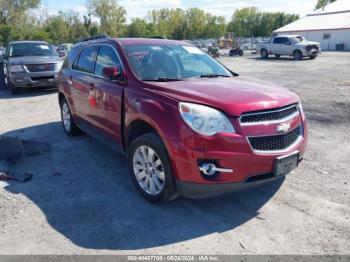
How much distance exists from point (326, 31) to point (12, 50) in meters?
49.1

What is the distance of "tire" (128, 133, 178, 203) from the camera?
3.60m

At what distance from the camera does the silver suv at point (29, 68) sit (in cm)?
1148

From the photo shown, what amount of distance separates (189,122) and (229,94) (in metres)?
Result: 0.60

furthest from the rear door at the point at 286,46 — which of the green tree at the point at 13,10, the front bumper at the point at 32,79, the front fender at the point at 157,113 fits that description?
the green tree at the point at 13,10

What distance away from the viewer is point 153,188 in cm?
388

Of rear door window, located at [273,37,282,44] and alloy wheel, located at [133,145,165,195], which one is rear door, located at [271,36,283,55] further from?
alloy wheel, located at [133,145,165,195]

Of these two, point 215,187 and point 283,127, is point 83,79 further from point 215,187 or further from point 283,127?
point 283,127

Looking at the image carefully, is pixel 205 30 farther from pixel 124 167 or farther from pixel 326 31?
pixel 124 167

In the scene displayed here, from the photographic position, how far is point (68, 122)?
6.63m

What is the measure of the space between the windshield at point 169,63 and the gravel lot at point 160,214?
149cm

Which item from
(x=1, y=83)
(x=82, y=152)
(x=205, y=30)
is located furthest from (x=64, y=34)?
(x=82, y=152)

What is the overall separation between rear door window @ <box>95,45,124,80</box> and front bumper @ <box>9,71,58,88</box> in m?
7.36

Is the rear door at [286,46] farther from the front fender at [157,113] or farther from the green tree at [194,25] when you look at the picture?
the green tree at [194,25]

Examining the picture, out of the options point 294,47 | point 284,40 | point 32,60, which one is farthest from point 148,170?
point 284,40
